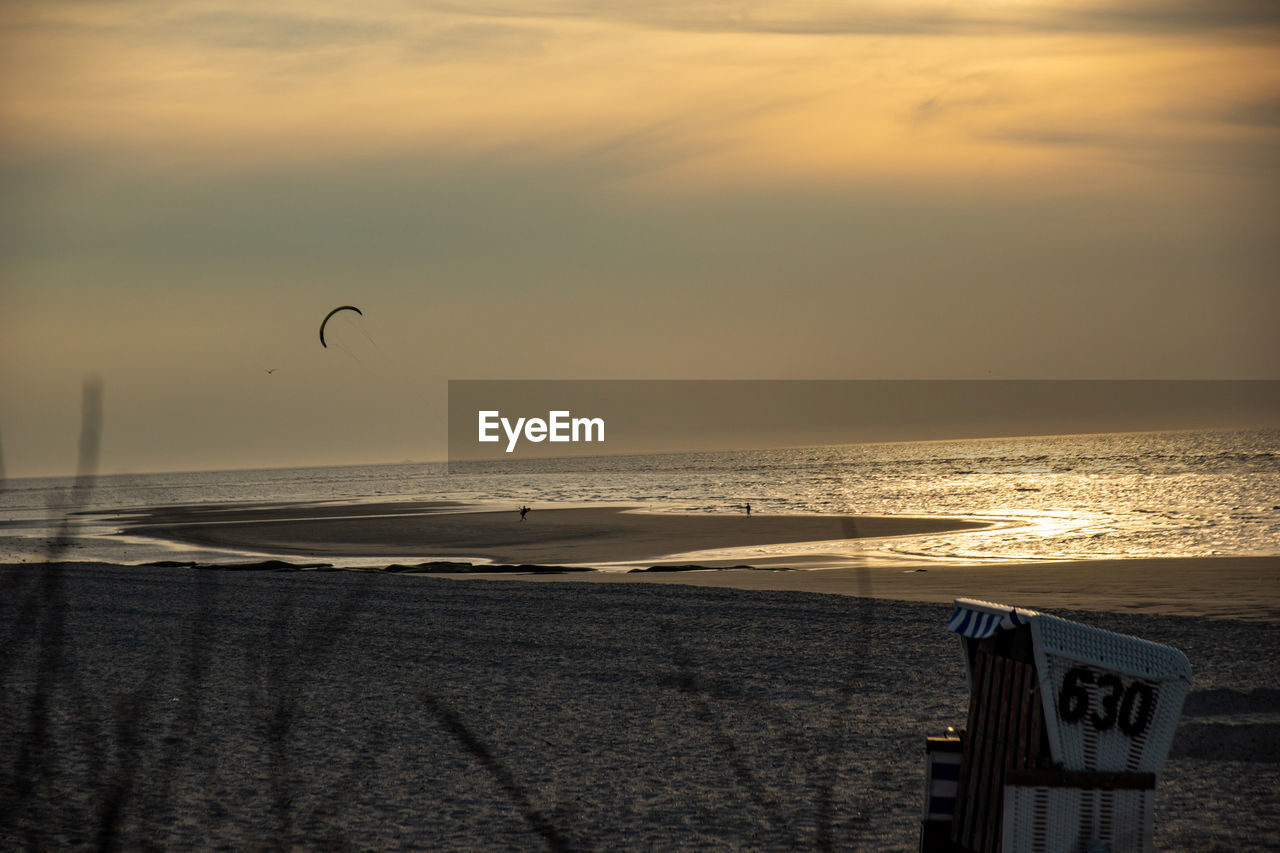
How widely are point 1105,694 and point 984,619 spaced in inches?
24.2

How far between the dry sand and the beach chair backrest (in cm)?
148

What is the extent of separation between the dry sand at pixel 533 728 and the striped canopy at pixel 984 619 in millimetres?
1291

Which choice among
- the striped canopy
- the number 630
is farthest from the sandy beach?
the number 630

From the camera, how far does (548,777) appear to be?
26.0 ft

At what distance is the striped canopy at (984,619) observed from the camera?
4996mm

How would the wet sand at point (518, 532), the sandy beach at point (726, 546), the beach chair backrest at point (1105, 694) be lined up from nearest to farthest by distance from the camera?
the beach chair backrest at point (1105, 694) → the sandy beach at point (726, 546) → the wet sand at point (518, 532)

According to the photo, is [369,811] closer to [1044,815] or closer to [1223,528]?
[1044,815]

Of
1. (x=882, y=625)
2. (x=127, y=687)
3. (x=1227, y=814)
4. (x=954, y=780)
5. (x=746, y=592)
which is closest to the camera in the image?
(x=954, y=780)

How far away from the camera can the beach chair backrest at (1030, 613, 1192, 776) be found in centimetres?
483

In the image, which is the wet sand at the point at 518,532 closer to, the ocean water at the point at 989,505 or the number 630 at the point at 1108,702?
the ocean water at the point at 989,505

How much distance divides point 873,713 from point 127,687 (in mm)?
7337

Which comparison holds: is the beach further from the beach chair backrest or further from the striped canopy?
the beach chair backrest

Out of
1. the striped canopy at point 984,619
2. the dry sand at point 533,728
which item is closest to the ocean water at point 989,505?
the dry sand at point 533,728

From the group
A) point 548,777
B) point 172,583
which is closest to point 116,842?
point 548,777
